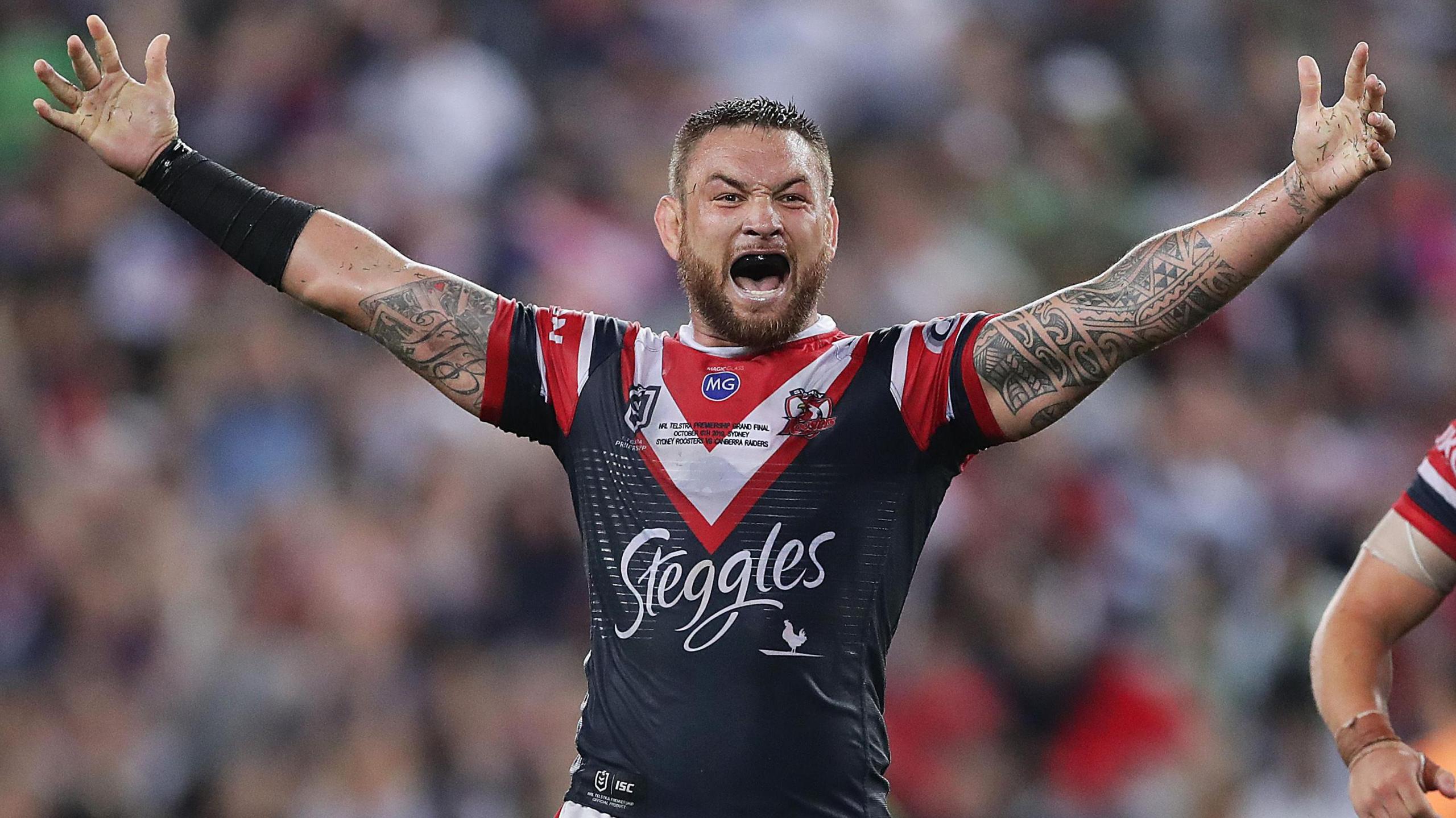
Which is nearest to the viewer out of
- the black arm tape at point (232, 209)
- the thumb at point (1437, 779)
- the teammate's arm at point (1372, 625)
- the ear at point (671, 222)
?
the thumb at point (1437, 779)

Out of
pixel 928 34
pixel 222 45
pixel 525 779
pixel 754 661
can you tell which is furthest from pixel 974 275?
pixel 754 661

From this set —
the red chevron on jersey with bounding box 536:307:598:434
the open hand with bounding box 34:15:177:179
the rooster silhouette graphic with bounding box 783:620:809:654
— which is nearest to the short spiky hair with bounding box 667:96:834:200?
the red chevron on jersey with bounding box 536:307:598:434

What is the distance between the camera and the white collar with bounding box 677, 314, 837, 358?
14.5ft

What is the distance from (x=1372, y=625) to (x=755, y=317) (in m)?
1.68

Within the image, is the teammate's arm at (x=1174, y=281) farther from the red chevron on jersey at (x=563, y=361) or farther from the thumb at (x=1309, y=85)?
the red chevron on jersey at (x=563, y=361)

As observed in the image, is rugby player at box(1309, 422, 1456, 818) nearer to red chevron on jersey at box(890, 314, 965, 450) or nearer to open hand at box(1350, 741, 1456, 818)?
open hand at box(1350, 741, 1456, 818)

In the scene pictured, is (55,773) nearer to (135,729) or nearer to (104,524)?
(135,729)

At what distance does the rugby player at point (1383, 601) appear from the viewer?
13.7 feet

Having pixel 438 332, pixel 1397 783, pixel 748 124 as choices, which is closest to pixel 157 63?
pixel 438 332

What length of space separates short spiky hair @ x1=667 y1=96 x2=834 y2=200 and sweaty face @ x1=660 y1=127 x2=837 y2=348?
22 millimetres

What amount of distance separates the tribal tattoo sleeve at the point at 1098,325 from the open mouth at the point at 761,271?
54 cm

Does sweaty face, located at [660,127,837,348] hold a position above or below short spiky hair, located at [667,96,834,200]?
below

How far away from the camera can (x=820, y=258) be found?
443 centimetres

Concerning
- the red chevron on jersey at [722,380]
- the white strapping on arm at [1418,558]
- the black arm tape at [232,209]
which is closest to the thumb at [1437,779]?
the white strapping on arm at [1418,558]
